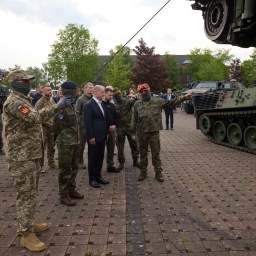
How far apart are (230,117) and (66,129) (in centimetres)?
689

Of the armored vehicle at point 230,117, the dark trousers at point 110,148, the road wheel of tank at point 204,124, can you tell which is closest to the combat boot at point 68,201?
the dark trousers at point 110,148

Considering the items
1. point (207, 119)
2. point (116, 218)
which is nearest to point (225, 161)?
point (207, 119)

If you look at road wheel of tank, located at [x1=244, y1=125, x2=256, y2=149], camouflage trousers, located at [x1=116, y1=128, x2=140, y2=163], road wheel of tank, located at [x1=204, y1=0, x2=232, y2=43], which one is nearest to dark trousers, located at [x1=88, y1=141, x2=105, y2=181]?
camouflage trousers, located at [x1=116, y1=128, x2=140, y2=163]

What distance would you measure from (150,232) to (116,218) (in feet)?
2.05

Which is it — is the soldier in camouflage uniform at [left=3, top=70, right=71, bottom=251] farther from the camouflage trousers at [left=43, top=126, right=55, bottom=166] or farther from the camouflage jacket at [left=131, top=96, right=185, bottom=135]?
the camouflage trousers at [left=43, top=126, right=55, bottom=166]

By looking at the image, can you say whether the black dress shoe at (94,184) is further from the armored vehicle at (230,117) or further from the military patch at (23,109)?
the armored vehicle at (230,117)

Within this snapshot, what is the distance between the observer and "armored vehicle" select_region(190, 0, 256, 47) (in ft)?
18.0

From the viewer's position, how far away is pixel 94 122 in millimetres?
6004

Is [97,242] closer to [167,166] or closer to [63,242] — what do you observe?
[63,242]

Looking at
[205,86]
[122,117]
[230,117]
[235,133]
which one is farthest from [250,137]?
[205,86]

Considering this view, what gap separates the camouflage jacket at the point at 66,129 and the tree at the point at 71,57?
4396 centimetres

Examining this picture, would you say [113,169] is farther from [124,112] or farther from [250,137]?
[250,137]

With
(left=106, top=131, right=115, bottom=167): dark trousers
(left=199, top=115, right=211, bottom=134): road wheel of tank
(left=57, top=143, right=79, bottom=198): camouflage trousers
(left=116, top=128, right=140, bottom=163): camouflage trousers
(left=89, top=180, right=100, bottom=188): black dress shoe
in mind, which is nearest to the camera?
(left=57, top=143, right=79, bottom=198): camouflage trousers

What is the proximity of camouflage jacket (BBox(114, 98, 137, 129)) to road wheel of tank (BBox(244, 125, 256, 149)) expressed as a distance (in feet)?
13.4
